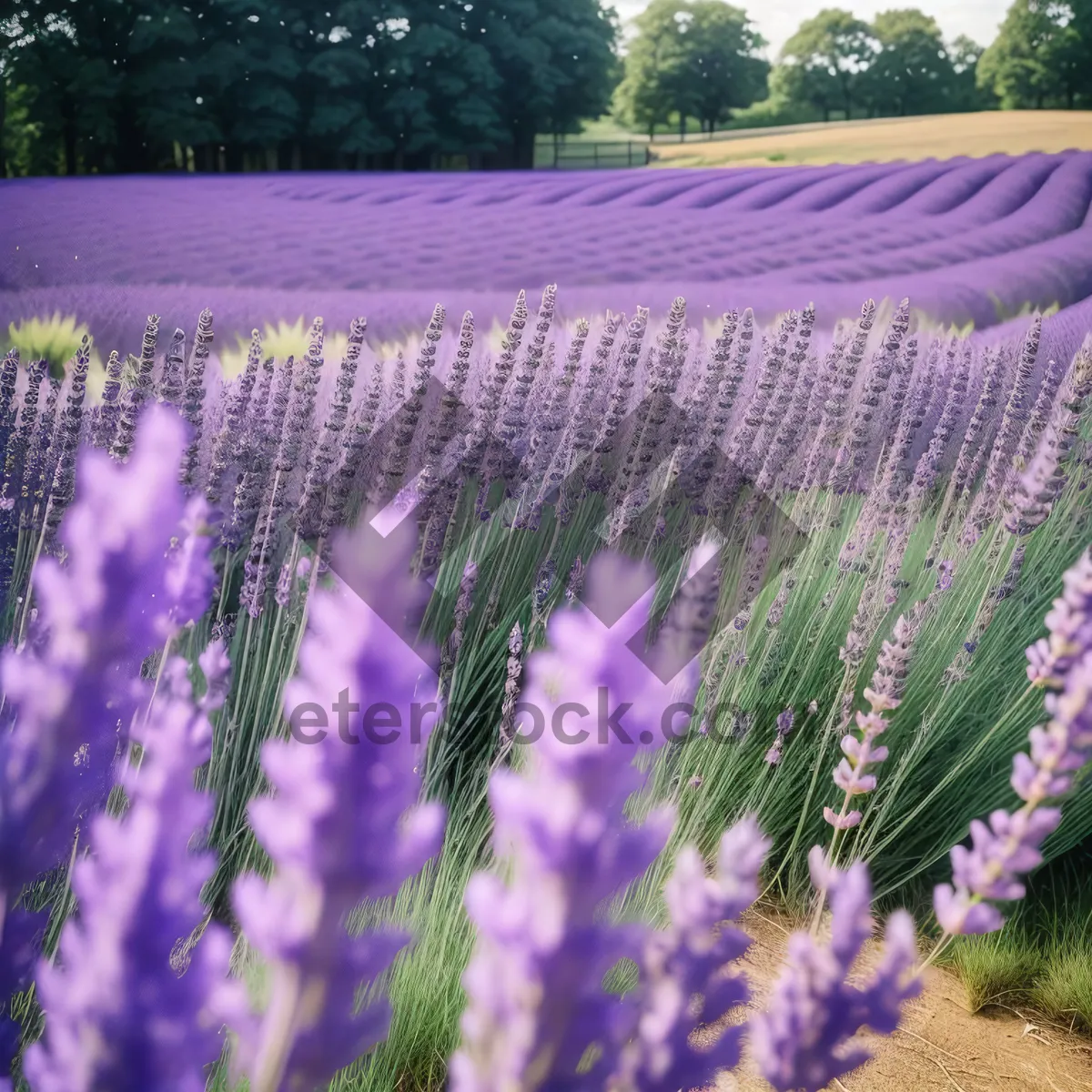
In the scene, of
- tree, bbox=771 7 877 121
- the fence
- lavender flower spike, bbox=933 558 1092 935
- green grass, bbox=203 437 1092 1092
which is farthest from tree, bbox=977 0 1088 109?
lavender flower spike, bbox=933 558 1092 935

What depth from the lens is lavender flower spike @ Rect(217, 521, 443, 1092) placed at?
287 millimetres

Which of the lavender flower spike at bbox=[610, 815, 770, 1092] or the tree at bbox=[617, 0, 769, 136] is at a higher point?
the tree at bbox=[617, 0, 769, 136]

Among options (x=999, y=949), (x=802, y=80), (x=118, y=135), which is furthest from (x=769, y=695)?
(x=118, y=135)

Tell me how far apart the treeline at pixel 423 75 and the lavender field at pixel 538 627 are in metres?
0.17

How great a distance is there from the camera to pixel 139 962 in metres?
0.31

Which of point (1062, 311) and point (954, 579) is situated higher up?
point (1062, 311)

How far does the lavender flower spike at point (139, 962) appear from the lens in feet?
1.00

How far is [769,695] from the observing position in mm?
1768

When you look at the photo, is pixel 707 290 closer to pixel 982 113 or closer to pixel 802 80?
pixel 802 80

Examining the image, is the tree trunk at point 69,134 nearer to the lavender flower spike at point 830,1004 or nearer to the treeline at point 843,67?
the treeline at point 843,67

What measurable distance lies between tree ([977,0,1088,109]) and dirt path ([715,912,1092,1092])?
2883mm

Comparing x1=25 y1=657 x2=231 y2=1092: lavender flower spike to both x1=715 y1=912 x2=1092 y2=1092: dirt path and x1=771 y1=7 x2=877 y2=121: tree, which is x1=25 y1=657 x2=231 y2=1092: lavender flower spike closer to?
x1=715 y1=912 x2=1092 y2=1092: dirt path

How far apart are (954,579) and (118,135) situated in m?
2.93

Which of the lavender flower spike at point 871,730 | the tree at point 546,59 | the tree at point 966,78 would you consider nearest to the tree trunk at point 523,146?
the tree at point 546,59
